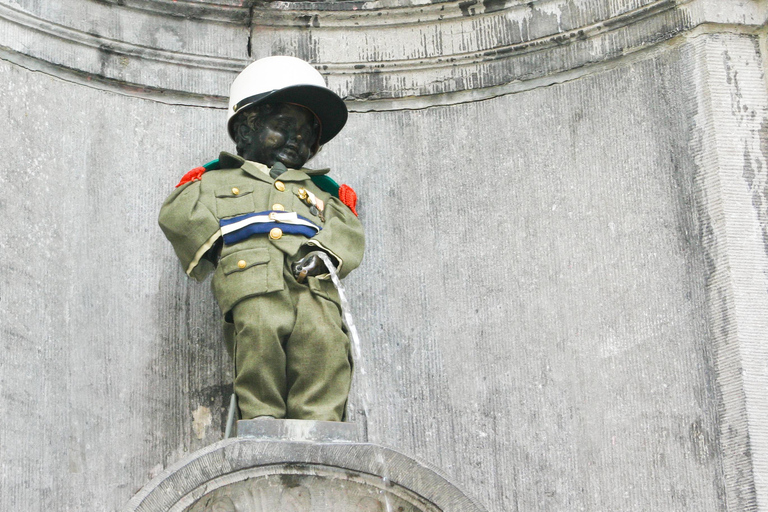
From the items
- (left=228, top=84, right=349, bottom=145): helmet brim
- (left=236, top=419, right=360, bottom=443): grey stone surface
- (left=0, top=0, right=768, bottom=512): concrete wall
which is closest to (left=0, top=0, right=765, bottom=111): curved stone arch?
(left=0, top=0, right=768, bottom=512): concrete wall

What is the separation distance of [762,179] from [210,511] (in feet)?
7.46

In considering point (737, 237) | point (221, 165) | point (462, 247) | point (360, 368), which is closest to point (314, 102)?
point (221, 165)

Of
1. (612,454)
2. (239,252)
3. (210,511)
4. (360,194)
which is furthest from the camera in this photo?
(360,194)

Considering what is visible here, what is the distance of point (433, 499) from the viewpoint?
3754 millimetres

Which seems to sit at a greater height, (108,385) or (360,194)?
(360,194)

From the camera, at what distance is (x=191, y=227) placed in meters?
4.19

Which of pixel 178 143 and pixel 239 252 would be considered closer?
pixel 239 252

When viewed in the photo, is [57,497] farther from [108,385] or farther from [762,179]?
[762,179]

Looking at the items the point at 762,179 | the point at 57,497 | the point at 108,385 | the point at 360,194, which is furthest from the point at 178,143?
the point at 762,179

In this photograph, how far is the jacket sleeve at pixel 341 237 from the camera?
4.20m

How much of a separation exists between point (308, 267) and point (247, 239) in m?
0.23

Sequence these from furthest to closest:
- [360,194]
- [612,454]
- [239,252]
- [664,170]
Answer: [360,194] → [664,170] → [612,454] → [239,252]

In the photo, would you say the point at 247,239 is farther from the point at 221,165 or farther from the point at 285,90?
the point at 285,90

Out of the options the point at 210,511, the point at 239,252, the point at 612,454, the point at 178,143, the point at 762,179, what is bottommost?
the point at 210,511
